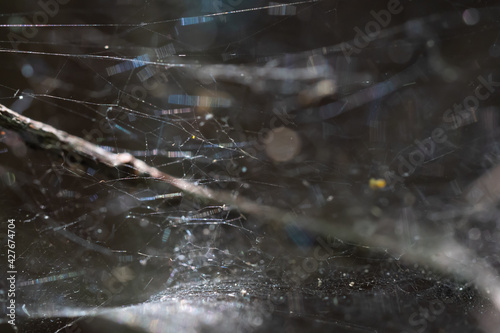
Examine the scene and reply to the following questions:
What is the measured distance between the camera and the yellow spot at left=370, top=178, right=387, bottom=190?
4.43 ft

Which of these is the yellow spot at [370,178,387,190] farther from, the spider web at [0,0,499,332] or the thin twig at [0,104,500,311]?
the thin twig at [0,104,500,311]

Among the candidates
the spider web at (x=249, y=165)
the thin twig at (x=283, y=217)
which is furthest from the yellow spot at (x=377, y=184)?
the thin twig at (x=283, y=217)

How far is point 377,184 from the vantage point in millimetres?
1354

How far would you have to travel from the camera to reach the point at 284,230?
1069 mm

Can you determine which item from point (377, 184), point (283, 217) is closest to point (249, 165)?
point (283, 217)

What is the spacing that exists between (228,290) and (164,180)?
0.34 metres

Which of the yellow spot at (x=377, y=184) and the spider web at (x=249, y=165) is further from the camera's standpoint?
the yellow spot at (x=377, y=184)

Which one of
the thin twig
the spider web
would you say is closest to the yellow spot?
the spider web

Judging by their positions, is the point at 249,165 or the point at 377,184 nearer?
the point at 249,165

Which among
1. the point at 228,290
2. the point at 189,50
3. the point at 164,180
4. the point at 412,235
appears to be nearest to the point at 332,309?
the point at 228,290

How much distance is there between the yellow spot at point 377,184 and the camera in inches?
53.2

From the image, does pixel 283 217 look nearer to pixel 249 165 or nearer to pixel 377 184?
pixel 249 165

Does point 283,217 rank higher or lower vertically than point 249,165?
lower

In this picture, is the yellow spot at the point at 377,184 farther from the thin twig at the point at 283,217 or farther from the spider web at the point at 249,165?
the thin twig at the point at 283,217
